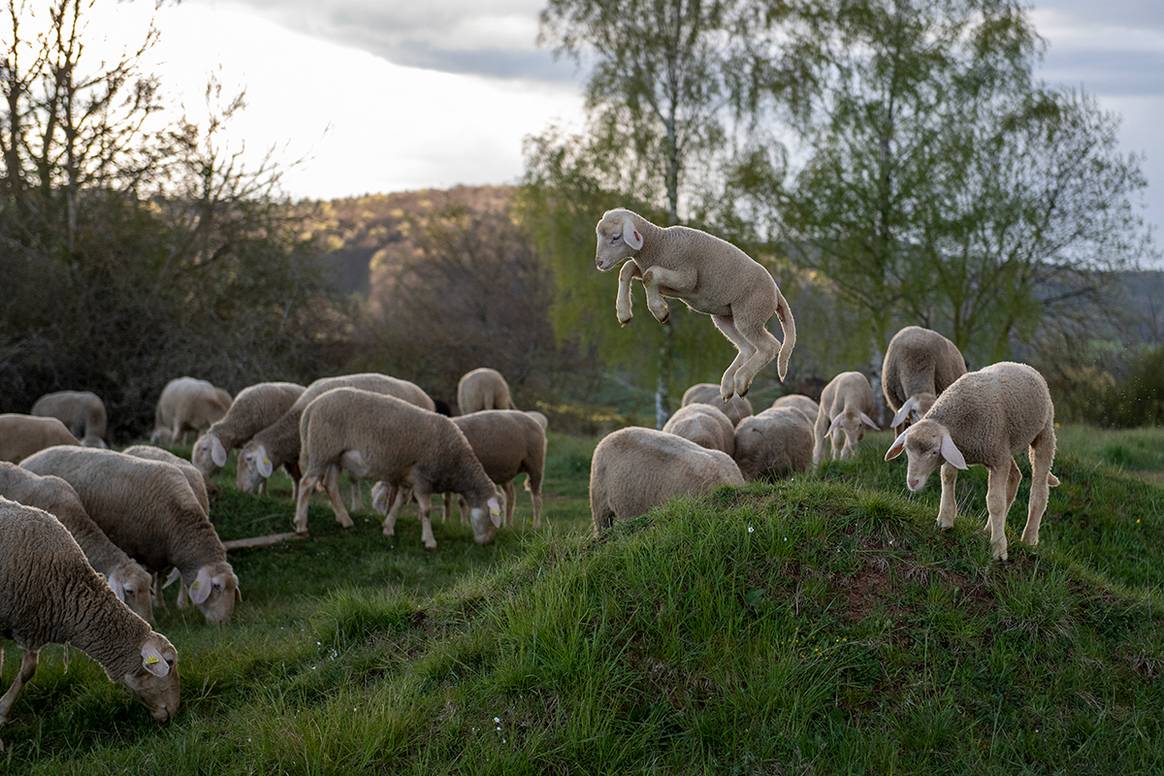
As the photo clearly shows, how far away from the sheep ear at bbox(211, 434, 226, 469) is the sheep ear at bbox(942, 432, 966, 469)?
9797 millimetres

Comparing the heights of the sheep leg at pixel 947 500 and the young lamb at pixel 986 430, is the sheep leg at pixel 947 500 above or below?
below

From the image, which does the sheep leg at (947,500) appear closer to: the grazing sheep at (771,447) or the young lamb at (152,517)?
the grazing sheep at (771,447)

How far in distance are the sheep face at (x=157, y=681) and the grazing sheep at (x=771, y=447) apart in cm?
585

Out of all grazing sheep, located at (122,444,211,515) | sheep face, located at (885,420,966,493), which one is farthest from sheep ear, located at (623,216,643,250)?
grazing sheep, located at (122,444,211,515)

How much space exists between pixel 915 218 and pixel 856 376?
531 inches

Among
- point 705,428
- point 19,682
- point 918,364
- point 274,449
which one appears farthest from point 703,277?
point 274,449

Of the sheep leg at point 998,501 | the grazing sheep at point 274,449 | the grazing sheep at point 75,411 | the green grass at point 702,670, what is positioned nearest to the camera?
the green grass at point 702,670

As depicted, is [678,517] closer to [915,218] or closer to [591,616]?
[591,616]

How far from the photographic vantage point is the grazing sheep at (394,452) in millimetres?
10992

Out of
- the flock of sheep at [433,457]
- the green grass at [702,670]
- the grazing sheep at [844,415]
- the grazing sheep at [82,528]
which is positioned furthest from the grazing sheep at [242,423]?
the grazing sheep at [844,415]

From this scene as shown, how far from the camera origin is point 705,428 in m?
9.82

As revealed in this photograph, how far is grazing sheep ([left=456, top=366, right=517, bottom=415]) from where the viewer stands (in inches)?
698

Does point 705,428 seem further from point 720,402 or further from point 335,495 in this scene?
point 335,495

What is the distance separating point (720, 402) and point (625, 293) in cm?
866
